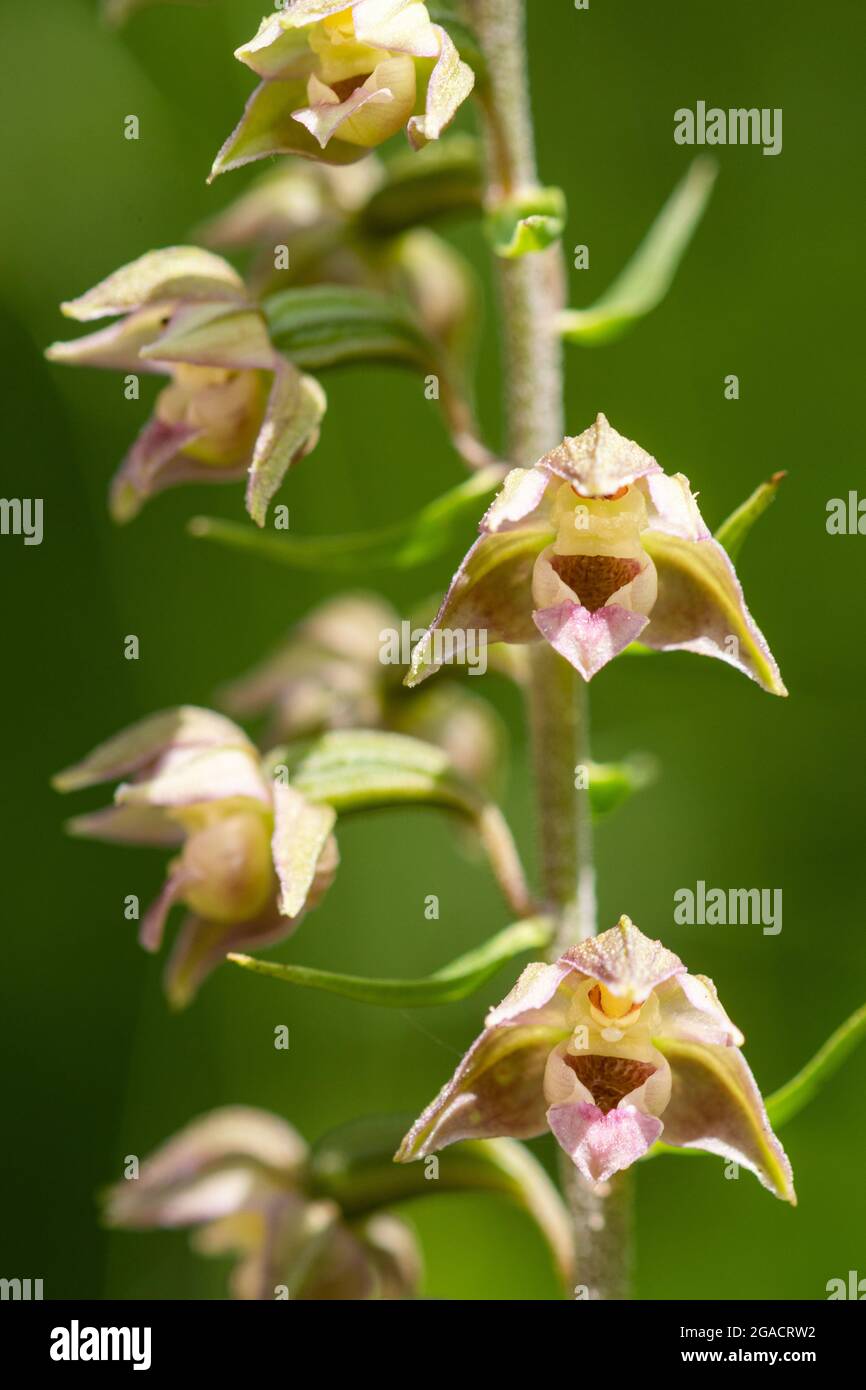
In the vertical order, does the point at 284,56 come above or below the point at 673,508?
above

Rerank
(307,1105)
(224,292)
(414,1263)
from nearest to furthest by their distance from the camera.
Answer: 1. (224,292)
2. (414,1263)
3. (307,1105)

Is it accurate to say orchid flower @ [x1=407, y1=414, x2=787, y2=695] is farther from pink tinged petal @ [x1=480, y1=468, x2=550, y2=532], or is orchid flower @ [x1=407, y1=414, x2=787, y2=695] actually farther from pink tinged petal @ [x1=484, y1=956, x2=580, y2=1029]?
pink tinged petal @ [x1=484, y1=956, x2=580, y2=1029]

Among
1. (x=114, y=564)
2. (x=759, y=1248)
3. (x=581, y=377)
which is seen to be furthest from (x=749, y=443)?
(x=759, y=1248)

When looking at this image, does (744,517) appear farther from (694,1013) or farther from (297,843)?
(297,843)

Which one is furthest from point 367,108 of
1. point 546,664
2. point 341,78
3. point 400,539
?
point 546,664

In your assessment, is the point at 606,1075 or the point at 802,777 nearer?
the point at 606,1075

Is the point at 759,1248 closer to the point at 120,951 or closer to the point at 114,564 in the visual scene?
the point at 120,951
